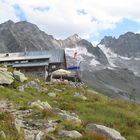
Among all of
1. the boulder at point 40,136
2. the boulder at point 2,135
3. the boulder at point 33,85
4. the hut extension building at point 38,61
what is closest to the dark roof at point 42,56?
the hut extension building at point 38,61

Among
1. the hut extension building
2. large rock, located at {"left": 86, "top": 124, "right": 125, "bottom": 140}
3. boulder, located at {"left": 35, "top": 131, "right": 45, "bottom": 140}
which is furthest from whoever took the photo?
the hut extension building

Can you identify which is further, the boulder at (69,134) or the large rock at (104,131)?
the large rock at (104,131)

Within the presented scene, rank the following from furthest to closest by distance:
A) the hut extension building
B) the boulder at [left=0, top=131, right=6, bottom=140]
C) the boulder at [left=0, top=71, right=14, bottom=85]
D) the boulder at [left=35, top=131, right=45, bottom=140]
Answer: the hut extension building → the boulder at [left=0, top=71, right=14, bottom=85] → the boulder at [left=35, top=131, right=45, bottom=140] → the boulder at [left=0, top=131, right=6, bottom=140]

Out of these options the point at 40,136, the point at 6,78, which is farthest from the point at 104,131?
the point at 6,78

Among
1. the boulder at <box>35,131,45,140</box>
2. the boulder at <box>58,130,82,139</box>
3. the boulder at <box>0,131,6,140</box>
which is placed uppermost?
the boulder at <box>0,131,6,140</box>

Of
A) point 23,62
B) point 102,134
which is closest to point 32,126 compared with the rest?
point 102,134

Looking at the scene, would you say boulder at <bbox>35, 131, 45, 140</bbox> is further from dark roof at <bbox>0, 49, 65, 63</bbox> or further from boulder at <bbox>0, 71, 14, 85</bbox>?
dark roof at <bbox>0, 49, 65, 63</bbox>

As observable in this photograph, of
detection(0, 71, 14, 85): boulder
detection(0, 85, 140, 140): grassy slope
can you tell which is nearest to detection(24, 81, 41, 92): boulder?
detection(0, 71, 14, 85): boulder

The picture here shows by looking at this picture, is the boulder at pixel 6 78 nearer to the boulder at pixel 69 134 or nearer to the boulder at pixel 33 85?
the boulder at pixel 33 85

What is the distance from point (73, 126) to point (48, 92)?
1943 cm

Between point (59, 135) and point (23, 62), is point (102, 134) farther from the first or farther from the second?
point (23, 62)

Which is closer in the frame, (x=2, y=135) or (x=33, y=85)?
(x=2, y=135)

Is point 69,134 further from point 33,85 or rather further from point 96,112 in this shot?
point 33,85

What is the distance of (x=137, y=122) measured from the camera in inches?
1125
